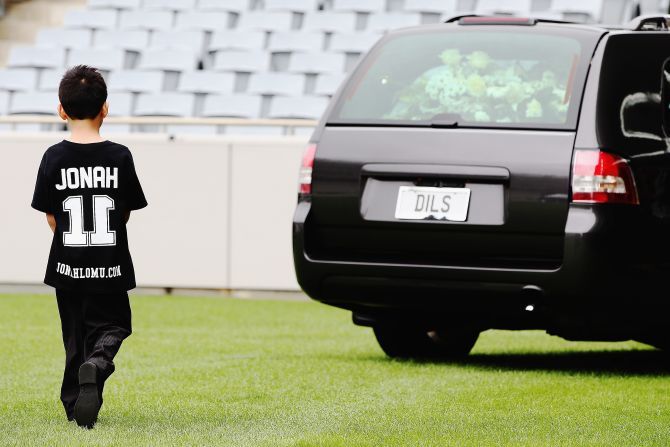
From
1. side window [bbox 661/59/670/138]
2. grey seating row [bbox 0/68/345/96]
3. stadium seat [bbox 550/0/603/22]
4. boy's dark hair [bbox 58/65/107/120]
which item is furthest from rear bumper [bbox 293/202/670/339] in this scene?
stadium seat [bbox 550/0/603/22]

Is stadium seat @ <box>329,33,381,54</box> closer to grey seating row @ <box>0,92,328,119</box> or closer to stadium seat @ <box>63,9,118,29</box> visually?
grey seating row @ <box>0,92,328,119</box>

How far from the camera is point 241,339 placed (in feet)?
31.8

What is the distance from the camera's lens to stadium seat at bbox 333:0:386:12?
62.3ft

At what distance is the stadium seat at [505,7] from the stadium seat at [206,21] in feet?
11.0

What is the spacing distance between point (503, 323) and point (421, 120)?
3.38ft

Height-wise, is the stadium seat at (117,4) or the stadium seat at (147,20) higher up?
the stadium seat at (117,4)

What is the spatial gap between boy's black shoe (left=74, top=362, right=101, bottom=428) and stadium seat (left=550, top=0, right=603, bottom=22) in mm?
12318

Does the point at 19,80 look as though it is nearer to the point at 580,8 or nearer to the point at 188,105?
the point at 188,105


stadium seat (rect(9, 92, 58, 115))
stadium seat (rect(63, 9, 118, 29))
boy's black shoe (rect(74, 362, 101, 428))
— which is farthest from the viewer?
stadium seat (rect(63, 9, 118, 29))

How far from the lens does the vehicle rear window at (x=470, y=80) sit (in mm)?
7098

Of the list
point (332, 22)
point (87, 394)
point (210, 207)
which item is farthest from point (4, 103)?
point (87, 394)

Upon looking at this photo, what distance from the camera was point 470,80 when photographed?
7.29 m

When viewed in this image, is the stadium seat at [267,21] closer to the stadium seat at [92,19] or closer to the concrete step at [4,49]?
the stadium seat at [92,19]

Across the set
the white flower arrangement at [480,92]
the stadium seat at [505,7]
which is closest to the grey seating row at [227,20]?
the stadium seat at [505,7]
